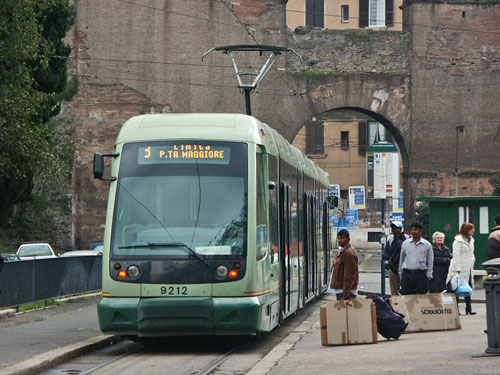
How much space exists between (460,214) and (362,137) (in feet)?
147

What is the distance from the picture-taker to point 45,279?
20172 mm

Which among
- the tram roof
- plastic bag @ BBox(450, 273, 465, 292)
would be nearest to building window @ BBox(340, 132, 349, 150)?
plastic bag @ BBox(450, 273, 465, 292)

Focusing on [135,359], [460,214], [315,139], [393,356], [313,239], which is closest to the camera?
[393,356]

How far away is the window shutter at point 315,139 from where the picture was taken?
73375 mm

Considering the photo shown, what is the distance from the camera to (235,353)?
12656mm

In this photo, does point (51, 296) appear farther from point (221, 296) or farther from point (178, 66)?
point (178, 66)

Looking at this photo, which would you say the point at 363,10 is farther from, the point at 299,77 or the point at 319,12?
the point at 299,77

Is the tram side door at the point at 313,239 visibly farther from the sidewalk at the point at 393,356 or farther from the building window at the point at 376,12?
the building window at the point at 376,12

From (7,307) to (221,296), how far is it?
7.21 meters

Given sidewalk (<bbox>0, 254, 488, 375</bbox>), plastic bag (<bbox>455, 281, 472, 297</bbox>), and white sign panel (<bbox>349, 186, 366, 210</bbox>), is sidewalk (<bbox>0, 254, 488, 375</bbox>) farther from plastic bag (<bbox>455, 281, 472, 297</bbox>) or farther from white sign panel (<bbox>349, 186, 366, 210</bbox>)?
white sign panel (<bbox>349, 186, 366, 210</bbox>)

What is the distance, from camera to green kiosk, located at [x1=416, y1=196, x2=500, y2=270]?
28422 millimetres

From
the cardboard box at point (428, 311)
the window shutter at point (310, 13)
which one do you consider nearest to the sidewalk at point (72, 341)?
the cardboard box at point (428, 311)

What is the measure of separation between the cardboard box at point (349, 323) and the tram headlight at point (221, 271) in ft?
4.25

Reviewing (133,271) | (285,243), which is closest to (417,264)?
(285,243)
